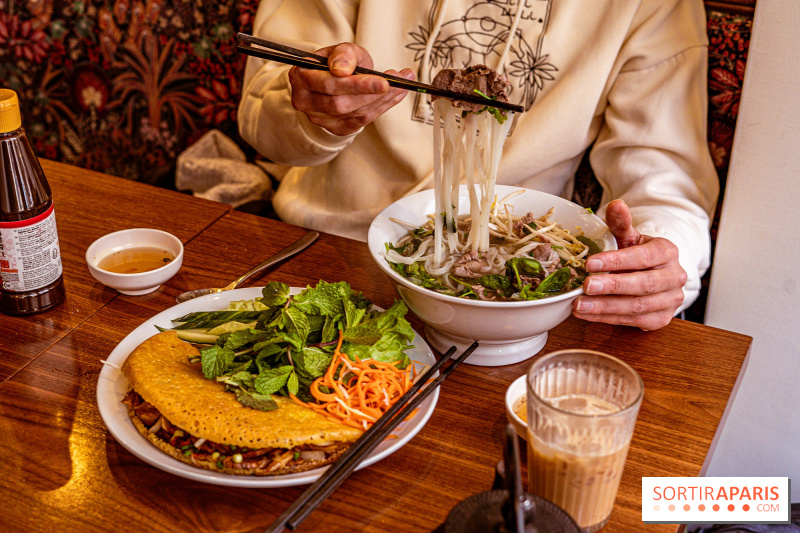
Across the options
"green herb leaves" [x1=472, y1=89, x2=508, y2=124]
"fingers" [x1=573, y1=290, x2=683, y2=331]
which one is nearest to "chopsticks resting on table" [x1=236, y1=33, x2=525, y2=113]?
"green herb leaves" [x1=472, y1=89, x2=508, y2=124]

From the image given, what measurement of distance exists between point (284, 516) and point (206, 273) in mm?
796

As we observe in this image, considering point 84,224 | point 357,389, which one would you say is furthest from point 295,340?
point 84,224

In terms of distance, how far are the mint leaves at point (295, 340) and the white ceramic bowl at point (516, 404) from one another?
18 centimetres

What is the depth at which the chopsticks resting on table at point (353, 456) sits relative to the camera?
90 centimetres

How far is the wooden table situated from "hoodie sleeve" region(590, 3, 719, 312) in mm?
463

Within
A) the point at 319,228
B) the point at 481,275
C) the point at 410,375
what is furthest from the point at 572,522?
the point at 319,228

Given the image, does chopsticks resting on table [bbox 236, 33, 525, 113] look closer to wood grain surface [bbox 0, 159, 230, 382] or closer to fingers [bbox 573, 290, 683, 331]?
fingers [bbox 573, 290, 683, 331]

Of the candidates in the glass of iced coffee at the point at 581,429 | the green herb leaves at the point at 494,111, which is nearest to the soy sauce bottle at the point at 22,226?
the green herb leaves at the point at 494,111

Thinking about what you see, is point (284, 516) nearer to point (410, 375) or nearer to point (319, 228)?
point (410, 375)

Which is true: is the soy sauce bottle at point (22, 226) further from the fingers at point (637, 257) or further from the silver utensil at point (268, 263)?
the fingers at point (637, 257)

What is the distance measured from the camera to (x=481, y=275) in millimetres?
1340

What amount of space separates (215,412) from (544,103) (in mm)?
1289

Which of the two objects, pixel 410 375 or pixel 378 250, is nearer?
pixel 410 375

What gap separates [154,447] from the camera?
1.03 metres
